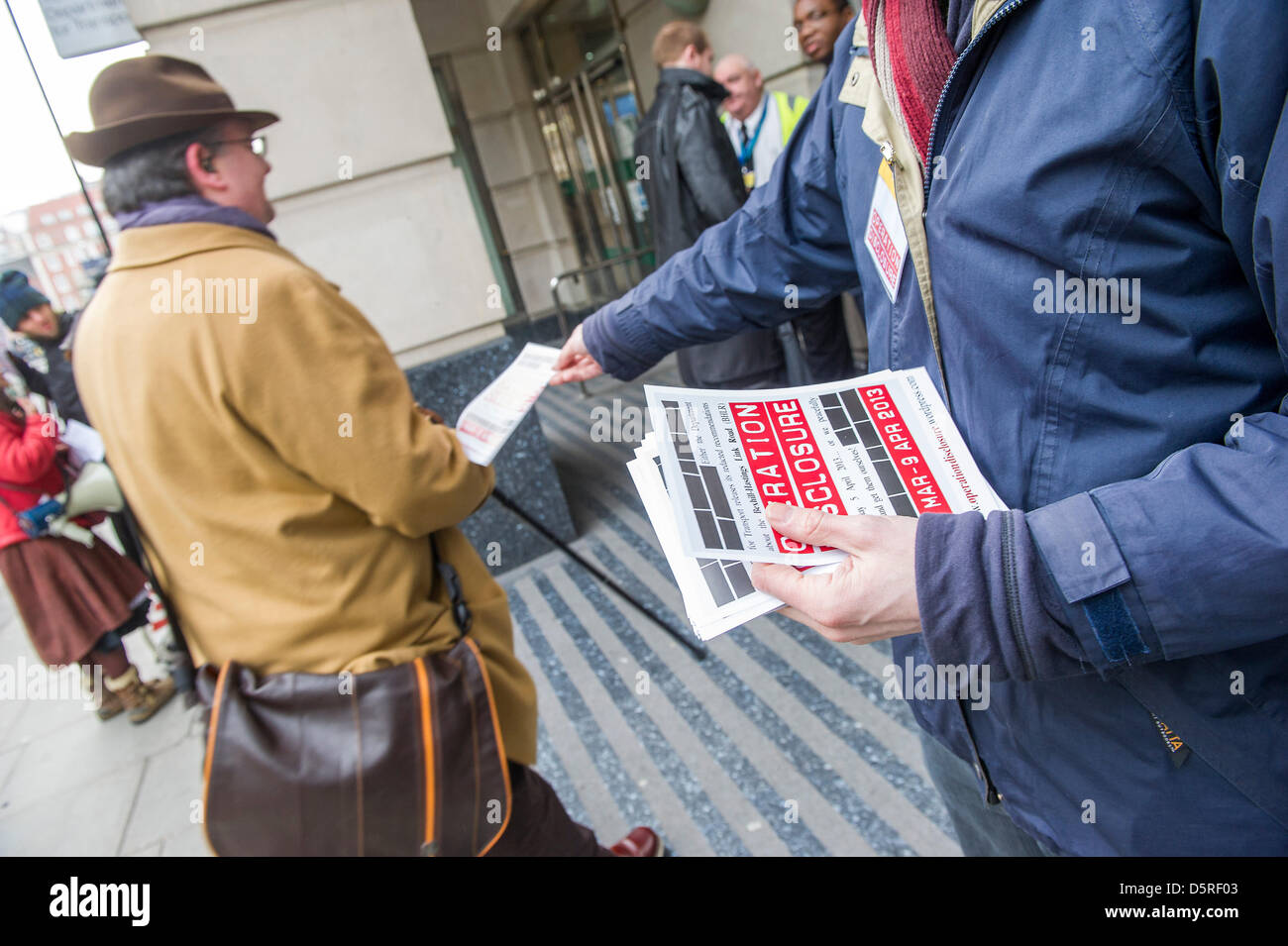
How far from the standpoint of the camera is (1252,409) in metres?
0.69

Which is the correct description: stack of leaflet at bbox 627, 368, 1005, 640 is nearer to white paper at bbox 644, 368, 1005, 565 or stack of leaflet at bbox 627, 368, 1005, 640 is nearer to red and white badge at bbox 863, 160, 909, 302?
white paper at bbox 644, 368, 1005, 565

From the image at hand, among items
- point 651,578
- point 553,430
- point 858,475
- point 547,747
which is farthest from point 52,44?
point 553,430

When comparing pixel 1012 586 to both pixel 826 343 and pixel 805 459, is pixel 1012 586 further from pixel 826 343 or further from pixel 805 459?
pixel 826 343

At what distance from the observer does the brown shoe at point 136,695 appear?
11.4 feet

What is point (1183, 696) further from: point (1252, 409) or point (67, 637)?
point (67, 637)

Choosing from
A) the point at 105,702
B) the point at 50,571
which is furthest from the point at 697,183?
the point at 105,702

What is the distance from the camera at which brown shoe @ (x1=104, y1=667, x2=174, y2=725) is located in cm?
347

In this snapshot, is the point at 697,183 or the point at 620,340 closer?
the point at 620,340

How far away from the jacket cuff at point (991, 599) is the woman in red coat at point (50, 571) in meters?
3.13

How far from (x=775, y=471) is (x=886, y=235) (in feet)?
1.09

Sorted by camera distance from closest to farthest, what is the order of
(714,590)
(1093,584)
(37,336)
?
(1093,584)
(714,590)
(37,336)

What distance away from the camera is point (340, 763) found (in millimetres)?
1268

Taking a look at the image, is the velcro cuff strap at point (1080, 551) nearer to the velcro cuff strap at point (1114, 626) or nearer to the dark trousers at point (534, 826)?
the velcro cuff strap at point (1114, 626)

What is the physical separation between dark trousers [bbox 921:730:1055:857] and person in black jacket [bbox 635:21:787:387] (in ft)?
7.46
